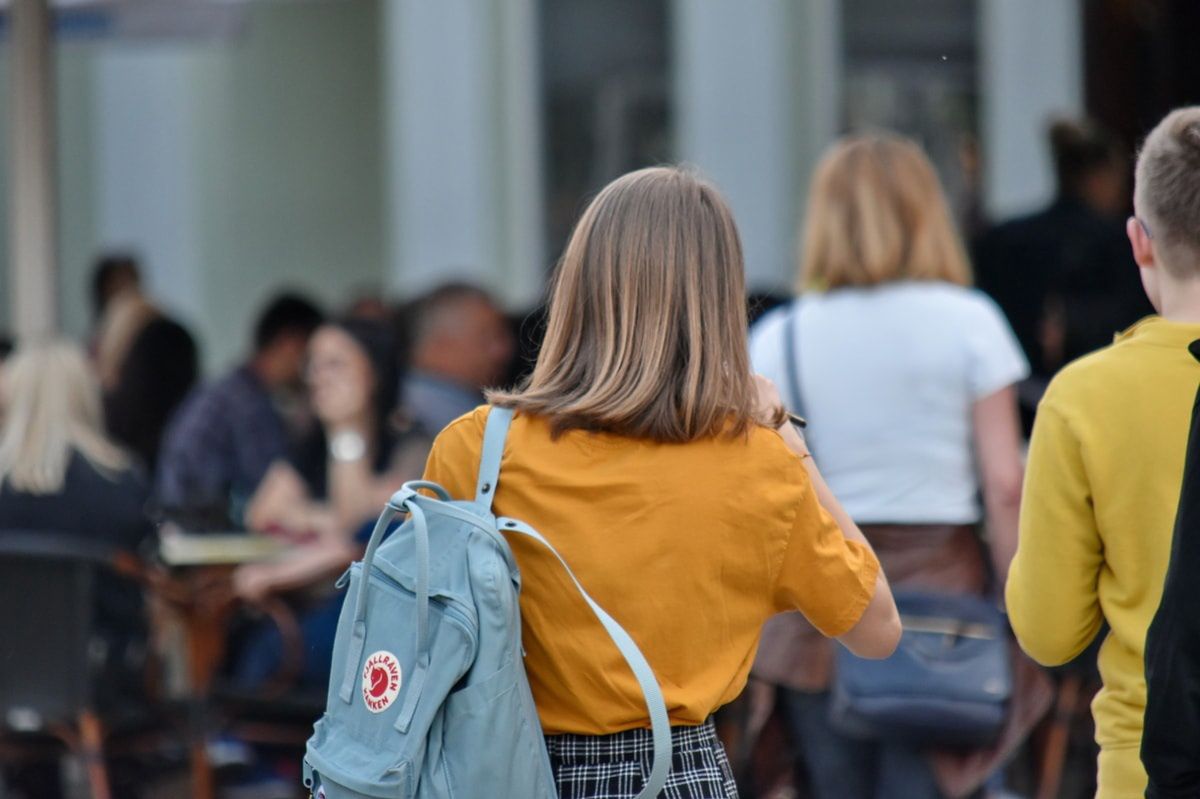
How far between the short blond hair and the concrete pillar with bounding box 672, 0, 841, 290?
5704 millimetres

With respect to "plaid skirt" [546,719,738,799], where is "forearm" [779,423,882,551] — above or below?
above

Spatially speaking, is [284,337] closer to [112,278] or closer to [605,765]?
[112,278]

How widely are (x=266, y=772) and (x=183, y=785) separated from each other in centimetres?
27

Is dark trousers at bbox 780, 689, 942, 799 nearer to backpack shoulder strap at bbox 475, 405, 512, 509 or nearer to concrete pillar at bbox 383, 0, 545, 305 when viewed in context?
backpack shoulder strap at bbox 475, 405, 512, 509

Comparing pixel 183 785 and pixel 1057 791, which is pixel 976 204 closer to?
pixel 1057 791

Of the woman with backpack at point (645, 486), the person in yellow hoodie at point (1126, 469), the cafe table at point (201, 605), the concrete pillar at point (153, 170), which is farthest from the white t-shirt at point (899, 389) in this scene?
the concrete pillar at point (153, 170)

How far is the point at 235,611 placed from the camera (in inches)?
226

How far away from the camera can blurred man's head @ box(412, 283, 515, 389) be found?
5879mm

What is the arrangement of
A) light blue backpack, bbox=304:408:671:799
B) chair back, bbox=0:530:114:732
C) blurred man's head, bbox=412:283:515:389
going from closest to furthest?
1. light blue backpack, bbox=304:408:671:799
2. chair back, bbox=0:530:114:732
3. blurred man's head, bbox=412:283:515:389

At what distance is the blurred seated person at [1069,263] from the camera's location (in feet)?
19.3

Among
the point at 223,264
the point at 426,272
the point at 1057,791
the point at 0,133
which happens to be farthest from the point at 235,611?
the point at 0,133

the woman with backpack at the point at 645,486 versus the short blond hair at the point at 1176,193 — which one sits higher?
the short blond hair at the point at 1176,193

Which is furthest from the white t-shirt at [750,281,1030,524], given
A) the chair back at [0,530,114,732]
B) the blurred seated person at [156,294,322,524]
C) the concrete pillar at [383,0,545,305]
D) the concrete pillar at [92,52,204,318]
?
the concrete pillar at [92,52,204,318]

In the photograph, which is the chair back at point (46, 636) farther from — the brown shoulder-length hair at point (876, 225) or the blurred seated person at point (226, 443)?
the brown shoulder-length hair at point (876, 225)
